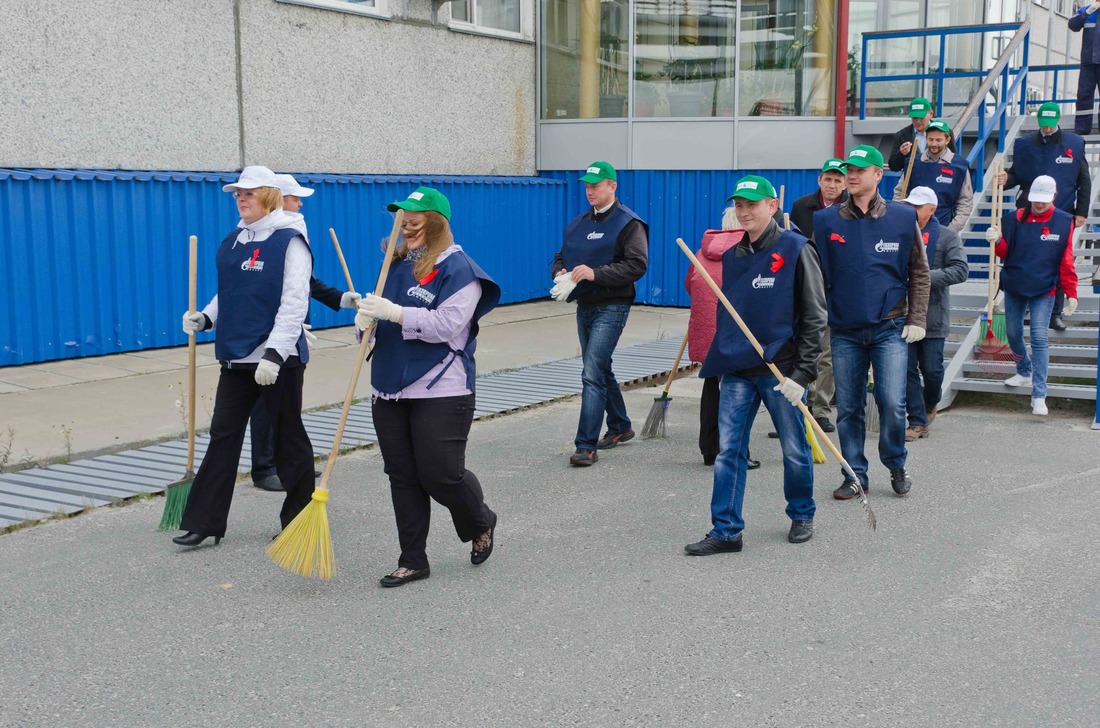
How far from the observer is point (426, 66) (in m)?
15.4

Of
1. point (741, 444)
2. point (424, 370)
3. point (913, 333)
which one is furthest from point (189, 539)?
point (913, 333)

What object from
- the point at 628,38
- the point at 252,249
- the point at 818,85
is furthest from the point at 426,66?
the point at 252,249

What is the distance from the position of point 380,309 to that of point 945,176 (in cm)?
688

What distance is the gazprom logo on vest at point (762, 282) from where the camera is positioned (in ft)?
18.4

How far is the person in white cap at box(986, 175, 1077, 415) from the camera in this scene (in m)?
9.20

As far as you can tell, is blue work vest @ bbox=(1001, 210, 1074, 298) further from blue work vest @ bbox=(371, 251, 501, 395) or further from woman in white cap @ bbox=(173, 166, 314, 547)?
woman in white cap @ bbox=(173, 166, 314, 547)

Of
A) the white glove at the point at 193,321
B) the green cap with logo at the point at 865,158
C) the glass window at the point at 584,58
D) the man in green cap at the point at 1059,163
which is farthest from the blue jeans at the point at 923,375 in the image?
the glass window at the point at 584,58

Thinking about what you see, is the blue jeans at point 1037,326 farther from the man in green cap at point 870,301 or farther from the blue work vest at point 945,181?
the man in green cap at point 870,301

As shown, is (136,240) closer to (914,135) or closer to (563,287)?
(563,287)

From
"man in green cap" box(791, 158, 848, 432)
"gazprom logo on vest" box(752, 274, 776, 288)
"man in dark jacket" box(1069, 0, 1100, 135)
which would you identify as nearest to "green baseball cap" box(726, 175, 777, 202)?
"gazprom logo on vest" box(752, 274, 776, 288)

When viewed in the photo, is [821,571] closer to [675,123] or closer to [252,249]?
[252,249]

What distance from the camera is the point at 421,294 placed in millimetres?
5012

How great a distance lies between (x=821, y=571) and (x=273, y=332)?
284cm

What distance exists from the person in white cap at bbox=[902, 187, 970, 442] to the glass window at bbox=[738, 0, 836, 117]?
8003 mm
